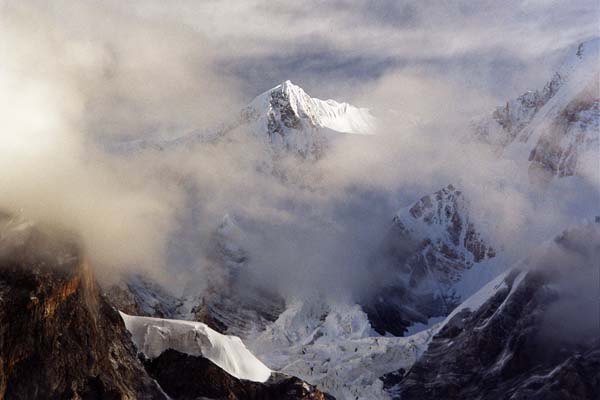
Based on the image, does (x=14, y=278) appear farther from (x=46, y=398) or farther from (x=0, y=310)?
(x=46, y=398)

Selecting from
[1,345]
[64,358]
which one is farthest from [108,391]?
[1,345]

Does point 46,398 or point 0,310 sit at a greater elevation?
point 0,310

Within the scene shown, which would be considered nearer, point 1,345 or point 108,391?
point 1,345

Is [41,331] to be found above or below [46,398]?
above

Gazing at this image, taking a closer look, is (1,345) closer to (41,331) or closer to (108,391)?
(41,331)

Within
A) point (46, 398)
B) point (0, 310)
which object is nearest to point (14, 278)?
point (0, 310)

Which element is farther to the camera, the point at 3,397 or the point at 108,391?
the point at 108,391

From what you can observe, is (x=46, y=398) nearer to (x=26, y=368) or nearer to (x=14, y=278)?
(x=26, y=368)
